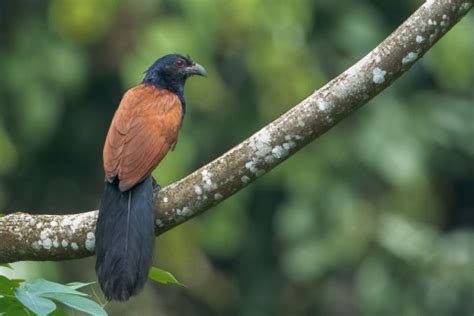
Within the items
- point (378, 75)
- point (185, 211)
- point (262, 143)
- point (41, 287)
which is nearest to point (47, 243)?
point (185, 211)

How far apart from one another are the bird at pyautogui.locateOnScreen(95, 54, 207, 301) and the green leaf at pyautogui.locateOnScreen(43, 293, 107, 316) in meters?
0.61

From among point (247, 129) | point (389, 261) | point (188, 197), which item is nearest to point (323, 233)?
point (389, 261)

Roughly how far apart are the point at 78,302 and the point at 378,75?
117cm

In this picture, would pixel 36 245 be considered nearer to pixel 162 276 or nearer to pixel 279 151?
pixel 162 276

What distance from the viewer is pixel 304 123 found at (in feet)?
11.8

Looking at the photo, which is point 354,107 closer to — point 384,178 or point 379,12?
point 384,178

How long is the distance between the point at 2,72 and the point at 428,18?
5.30m

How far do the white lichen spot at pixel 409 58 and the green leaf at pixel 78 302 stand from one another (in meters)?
1.21

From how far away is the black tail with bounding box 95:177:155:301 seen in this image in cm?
356

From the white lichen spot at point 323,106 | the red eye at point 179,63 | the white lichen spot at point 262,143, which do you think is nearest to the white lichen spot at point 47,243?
the white lichen spot at point 262,143

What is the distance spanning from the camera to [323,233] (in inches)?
334

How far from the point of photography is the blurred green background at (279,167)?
305 inches

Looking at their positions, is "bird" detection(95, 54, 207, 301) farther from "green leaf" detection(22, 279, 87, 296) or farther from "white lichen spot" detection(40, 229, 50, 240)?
"green leaf" detection(22, 279, 87, 296)

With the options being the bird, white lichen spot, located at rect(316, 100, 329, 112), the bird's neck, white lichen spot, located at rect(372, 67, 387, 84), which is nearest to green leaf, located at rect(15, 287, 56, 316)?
the bird
